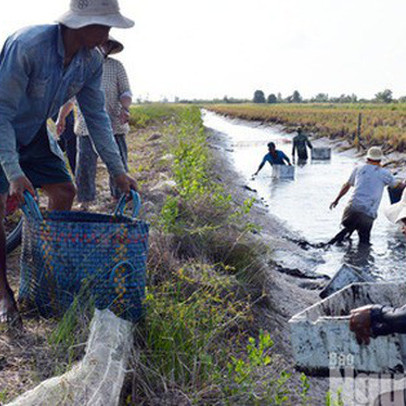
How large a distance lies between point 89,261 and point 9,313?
45 cm

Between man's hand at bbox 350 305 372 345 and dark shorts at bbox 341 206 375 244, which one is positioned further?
dark shorts at bbox 341 206 375 244

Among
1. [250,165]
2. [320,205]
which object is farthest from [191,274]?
[250,165]

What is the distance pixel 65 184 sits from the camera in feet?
Answer: 9.45

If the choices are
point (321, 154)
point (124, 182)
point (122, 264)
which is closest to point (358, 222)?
point (124, 182)

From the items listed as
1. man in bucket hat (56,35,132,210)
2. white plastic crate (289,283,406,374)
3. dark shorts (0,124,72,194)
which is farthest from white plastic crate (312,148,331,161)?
dark shorts (0,124,72,194)

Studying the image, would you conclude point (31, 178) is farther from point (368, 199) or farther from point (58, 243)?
point (368, 199)

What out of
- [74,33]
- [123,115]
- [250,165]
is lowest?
[250,165]

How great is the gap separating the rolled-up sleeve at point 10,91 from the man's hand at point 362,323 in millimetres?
1581

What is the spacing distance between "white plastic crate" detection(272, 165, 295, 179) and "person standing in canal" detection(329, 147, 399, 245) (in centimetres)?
532

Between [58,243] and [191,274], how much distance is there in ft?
3.58

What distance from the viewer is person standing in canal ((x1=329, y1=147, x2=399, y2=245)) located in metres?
6.23

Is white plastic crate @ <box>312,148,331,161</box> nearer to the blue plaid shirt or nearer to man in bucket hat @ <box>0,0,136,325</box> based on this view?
man in bucket hat @ <box>0,0,136,325</box>

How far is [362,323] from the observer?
2.47 metres

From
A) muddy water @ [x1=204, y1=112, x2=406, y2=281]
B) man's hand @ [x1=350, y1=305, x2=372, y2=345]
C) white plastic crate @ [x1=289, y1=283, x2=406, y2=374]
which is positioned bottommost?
muddy water @ [x1=204, y1=112, x2=406, y2=281]
